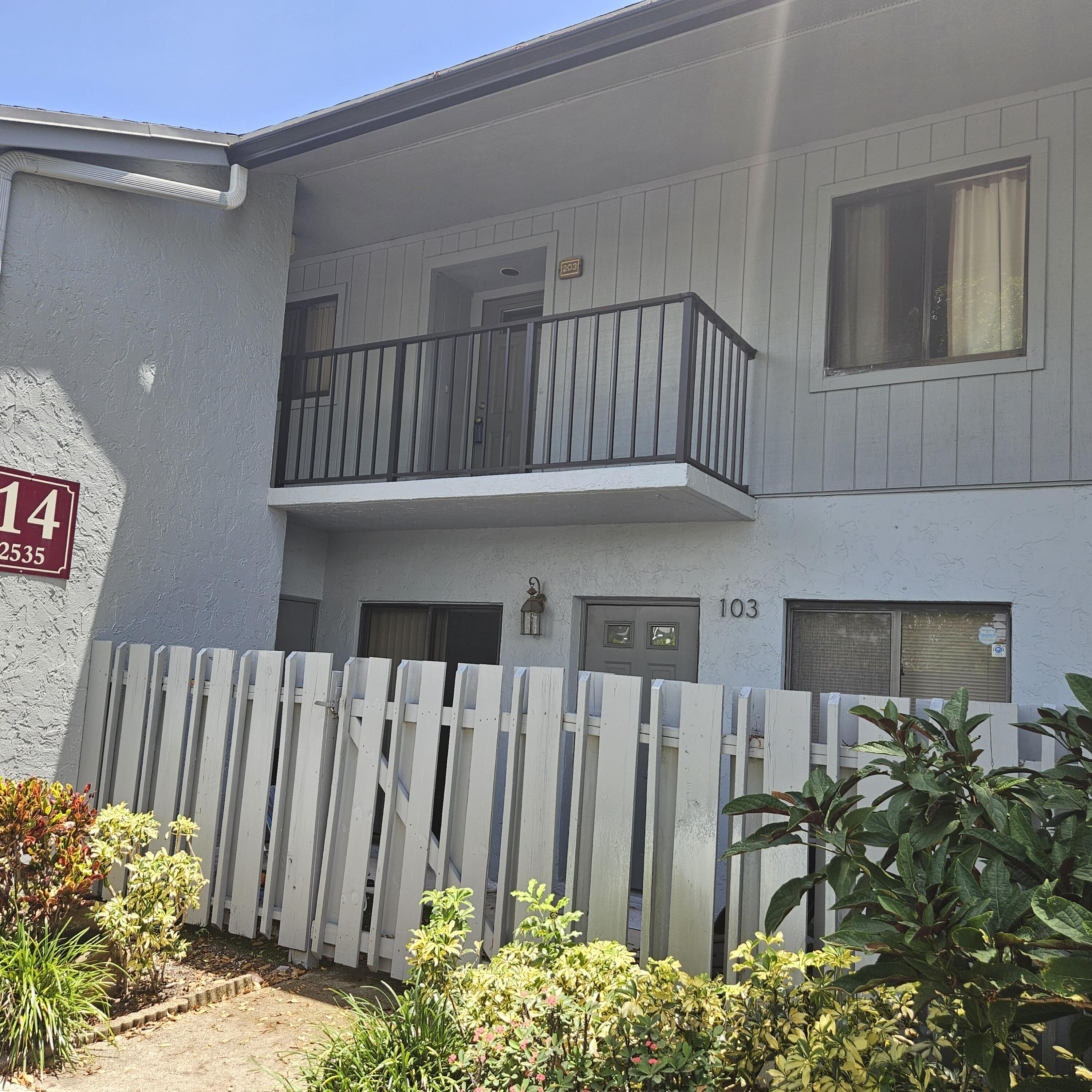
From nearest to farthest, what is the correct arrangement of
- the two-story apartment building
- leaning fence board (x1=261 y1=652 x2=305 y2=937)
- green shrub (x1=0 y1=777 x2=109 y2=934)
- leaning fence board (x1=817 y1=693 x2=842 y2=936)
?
leaning fence board (x1=817 y1=693 x2=842 y2=936), green shrub (x1=0 y1=777 x2=109 y2=934), leaning fence board (x1=261 y1=652 x2=305 y2=937), the two-story apartment building

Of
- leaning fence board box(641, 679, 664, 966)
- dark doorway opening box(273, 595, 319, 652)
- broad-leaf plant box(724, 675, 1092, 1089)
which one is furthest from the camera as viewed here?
dark doorway opening box(273, 595, 319, 652)

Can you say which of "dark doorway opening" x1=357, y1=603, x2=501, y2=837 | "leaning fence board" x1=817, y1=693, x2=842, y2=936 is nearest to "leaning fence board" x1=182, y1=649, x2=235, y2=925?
"dark doorway opening" x1=357, y1=603, x2=501, y2=837

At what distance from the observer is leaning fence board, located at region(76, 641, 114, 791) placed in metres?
6.14

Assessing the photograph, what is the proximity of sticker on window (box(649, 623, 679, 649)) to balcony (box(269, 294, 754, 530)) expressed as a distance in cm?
86

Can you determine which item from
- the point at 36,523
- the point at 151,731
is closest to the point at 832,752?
the point at 151,731

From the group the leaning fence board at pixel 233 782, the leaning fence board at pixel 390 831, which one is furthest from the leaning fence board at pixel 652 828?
the leaning fence board at pixel 233 782

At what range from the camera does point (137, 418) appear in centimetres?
655

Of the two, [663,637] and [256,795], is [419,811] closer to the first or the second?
[256,795]

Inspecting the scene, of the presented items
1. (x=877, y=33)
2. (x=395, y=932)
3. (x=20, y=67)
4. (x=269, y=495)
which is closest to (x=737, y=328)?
(x=877, y=33)

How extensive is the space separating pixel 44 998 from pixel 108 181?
4.93 meters

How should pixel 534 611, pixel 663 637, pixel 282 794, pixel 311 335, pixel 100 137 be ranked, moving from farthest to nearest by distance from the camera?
pixel 311 335 < pixel 534 611 < pixel 663 637 < pixel 100 137 < pixel 282 794

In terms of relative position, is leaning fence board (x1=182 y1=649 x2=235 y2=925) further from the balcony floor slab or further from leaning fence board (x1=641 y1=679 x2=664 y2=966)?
leaning fence board (x1=641 y1=679 x2=664 y2=966)

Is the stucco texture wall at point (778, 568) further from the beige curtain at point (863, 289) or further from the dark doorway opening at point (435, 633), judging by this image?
the beige curtain at point (863, 289)

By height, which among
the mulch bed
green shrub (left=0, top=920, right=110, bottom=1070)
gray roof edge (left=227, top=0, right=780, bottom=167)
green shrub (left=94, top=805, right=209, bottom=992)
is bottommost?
the mulch bed
